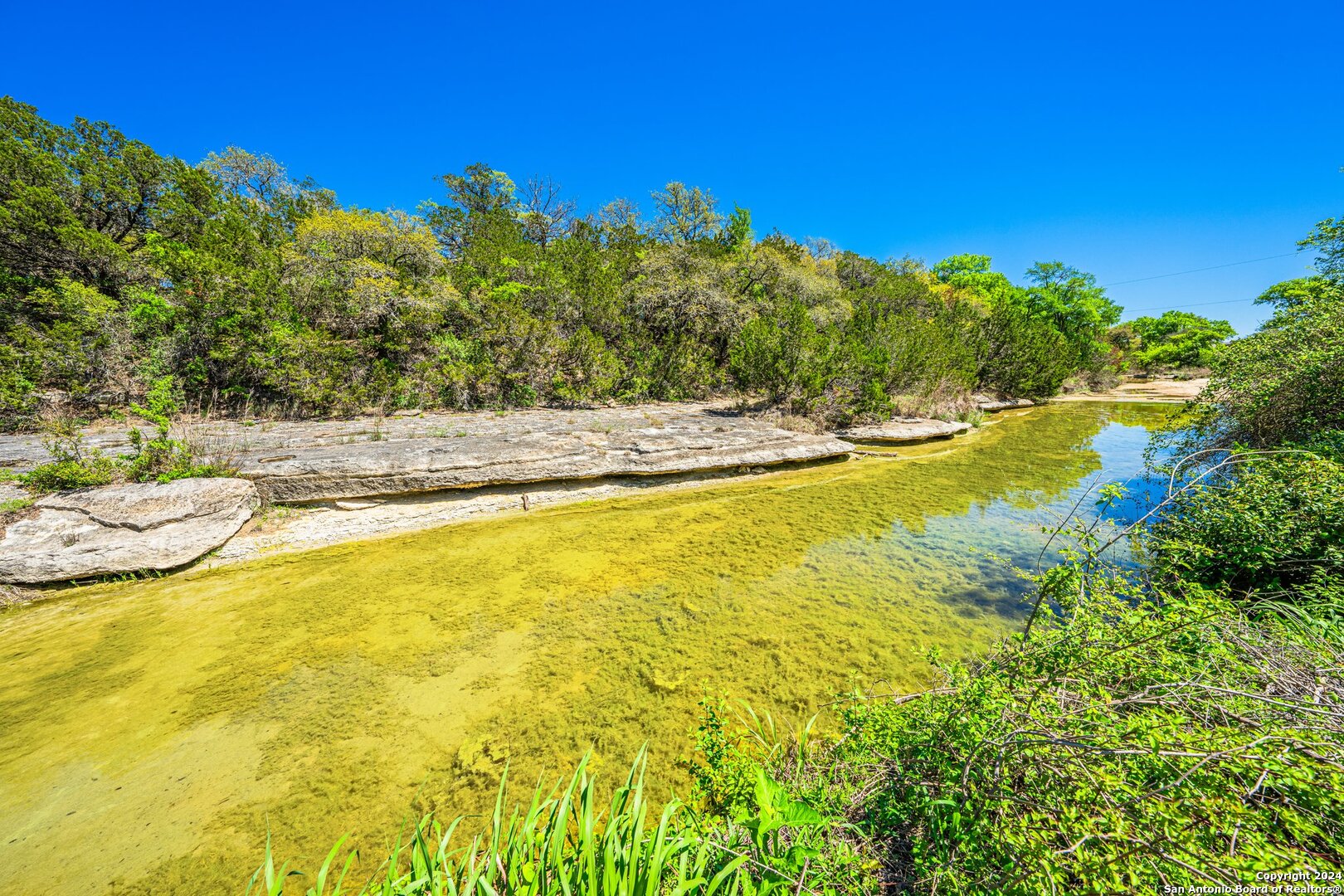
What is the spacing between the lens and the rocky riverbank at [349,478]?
16.3ft

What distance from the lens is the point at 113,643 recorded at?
12.9ft

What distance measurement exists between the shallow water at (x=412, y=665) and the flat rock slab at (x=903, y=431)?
6006mm

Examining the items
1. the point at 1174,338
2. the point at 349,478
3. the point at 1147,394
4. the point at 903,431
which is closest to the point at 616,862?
the point at 349,478

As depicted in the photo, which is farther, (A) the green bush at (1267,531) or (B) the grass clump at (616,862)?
(A) the green bush at (1267,531)

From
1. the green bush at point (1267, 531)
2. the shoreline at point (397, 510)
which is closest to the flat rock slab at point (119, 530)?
the shoreline at point (397, 510)

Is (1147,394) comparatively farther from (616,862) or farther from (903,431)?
(616,862)

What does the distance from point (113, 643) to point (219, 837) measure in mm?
3057

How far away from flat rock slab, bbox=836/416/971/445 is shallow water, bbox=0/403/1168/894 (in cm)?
601

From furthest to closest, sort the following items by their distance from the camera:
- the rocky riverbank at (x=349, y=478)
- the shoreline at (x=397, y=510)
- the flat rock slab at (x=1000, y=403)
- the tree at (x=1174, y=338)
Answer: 1. the tree at (x=1174, y=338)
2. the flat rock slab at (x=1000, y=403)
3. the shoreline at (x=397, y=510)
4. the rocky riverbank at (x=349, y=478)

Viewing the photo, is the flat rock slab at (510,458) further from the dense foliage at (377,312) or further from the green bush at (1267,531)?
the green bush at (1267,531)

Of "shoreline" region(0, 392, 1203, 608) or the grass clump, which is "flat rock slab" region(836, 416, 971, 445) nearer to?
"shoreline" region(0, 392, 1203, 608)

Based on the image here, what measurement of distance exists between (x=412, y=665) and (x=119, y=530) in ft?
15.4

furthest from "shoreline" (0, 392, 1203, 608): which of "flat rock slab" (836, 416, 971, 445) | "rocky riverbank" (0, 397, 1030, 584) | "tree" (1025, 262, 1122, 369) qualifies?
"tree" (1025, 262, 1122, 369)

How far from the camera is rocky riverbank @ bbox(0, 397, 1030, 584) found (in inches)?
195
